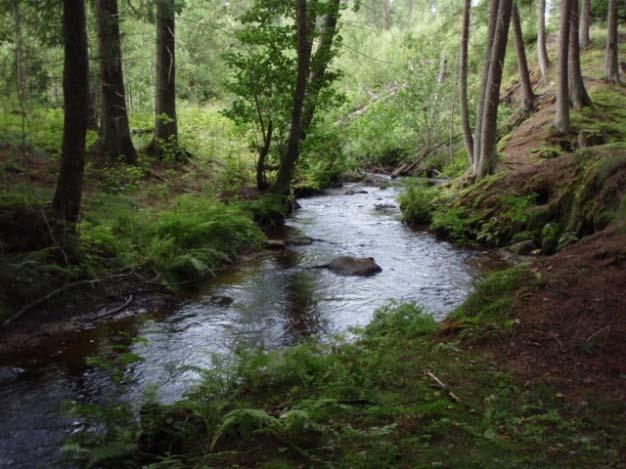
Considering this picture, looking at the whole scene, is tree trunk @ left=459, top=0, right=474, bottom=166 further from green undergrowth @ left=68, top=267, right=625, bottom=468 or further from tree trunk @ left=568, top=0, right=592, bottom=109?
green undergrowth @ left=68, top=267, right=625, bottom=468

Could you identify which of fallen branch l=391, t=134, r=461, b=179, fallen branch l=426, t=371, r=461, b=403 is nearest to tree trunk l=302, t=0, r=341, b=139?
fallen branch l=391, t=134, r=461, b=179

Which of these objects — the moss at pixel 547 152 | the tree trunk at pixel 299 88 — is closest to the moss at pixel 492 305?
the tree trunk at pixel 299 88

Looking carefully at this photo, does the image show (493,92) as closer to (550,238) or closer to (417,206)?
(417,206)

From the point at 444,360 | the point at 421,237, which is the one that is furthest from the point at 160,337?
the point at 421,237

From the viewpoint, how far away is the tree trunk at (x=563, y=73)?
623 inches

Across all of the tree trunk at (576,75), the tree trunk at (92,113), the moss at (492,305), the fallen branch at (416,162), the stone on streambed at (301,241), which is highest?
the tree trunk at (576,75)

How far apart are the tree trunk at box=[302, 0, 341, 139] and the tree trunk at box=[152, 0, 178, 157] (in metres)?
4.17

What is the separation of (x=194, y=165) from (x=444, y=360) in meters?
13.2

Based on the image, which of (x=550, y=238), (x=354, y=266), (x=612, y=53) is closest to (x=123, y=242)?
(x=354, y=266)

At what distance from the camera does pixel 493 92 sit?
14375 millimetres

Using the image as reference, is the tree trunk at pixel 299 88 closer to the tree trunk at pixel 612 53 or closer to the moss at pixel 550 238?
the moss at pixel 550 238

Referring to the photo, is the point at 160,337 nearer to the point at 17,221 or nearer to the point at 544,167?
the point at 17,221

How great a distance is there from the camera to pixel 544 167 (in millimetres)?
12820

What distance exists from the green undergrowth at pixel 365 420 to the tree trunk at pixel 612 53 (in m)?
20.5
